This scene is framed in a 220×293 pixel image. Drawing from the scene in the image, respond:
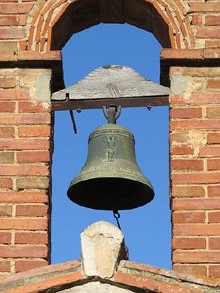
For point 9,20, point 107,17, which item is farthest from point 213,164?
point 9,20

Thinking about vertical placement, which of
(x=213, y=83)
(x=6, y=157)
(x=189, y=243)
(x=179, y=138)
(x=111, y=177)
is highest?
(x=213, y=83)

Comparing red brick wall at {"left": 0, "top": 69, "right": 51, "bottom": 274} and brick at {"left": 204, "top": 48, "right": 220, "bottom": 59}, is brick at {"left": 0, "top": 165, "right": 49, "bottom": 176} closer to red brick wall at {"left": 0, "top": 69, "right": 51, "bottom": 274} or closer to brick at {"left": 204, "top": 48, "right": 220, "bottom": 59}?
red brick wall at {"left": 0, "top": 69, "right": 51, "bottom": 274}

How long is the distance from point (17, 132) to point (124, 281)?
1804 millimetres

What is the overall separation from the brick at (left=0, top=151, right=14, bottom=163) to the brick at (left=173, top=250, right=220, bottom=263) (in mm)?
1066

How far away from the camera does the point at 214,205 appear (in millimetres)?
7199

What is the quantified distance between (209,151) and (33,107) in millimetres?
1029

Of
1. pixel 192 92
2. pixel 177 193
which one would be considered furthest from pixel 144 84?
pixel 177 193

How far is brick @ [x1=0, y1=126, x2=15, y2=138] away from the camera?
7473 mm

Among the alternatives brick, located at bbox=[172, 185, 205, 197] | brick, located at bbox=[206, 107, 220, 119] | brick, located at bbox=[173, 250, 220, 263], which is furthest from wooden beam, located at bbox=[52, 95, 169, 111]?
brick, located at bbox=[173, 250, 220, 263]

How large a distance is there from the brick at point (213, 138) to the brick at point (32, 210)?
0.98 m

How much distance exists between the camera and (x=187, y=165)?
733cm

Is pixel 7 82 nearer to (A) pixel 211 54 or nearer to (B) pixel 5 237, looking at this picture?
(B) pixel 5 237

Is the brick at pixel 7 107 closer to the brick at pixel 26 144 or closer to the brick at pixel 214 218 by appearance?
the brick at pixel 26 144

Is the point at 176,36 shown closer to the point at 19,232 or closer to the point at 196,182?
the point at 196,182
